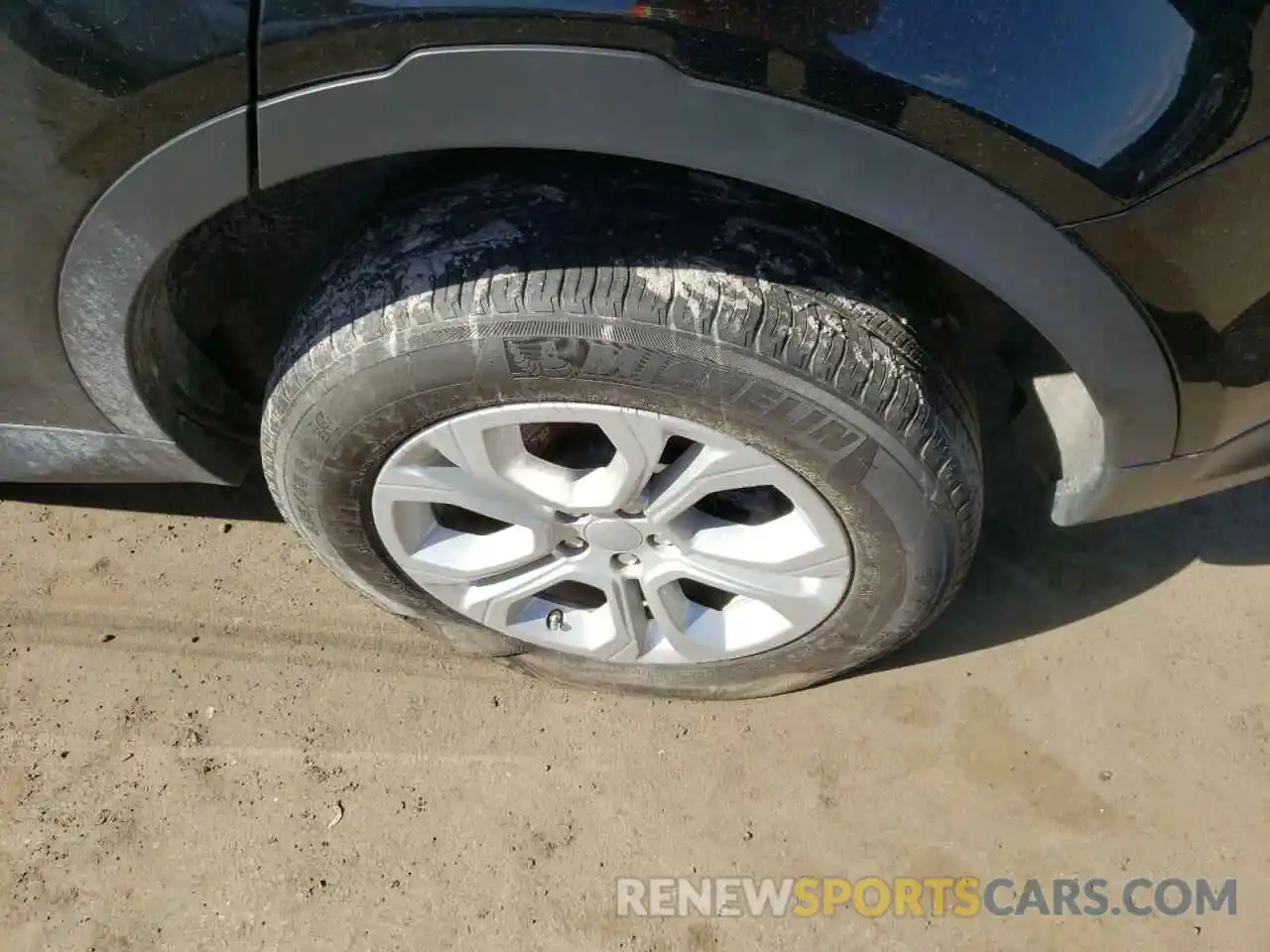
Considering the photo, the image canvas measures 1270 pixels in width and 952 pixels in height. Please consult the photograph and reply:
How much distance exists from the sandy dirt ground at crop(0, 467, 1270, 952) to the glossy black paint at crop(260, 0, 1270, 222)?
1.29m

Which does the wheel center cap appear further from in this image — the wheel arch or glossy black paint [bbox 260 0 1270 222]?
glossy black paint [bbox 260 0 1270 222]

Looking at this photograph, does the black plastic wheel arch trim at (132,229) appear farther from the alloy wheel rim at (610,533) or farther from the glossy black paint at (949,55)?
the alloy wheel rim at (610,533)

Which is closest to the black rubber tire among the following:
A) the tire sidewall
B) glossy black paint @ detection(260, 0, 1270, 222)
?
the tire sidewall

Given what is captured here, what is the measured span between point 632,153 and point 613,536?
2.36 feet

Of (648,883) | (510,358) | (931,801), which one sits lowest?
(648,883)

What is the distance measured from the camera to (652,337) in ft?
4.63

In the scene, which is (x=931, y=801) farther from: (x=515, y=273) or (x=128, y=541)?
(x=128, y=541)

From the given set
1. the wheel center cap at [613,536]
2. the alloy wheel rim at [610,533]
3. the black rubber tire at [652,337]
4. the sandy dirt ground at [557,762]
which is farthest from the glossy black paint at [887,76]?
the sandy dirt ground at [557,762]

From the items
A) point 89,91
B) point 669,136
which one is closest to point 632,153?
point 669,136

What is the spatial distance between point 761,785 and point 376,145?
4.62 ft

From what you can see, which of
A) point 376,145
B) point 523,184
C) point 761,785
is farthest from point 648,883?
point 376,145

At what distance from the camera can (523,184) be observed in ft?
4.92

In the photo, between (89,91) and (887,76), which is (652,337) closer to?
(887,76)

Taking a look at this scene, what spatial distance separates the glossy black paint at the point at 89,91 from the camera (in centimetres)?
118
